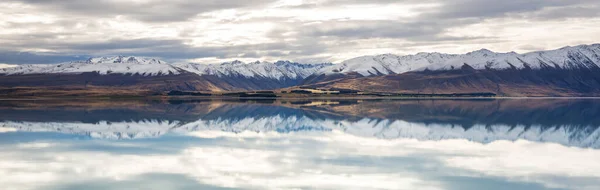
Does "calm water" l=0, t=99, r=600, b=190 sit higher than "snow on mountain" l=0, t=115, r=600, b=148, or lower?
higher

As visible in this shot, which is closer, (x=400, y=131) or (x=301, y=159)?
(x=301, y=159)

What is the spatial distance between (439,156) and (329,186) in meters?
11.2

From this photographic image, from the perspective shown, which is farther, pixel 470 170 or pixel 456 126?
pixel 456 126

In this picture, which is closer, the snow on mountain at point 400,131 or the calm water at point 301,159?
the calm water at point 301,159

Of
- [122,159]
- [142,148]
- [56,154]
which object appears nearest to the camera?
[122,159]

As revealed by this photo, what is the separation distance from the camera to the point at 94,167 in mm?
28109

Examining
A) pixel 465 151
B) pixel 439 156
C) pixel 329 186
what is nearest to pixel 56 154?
pixel 329 186

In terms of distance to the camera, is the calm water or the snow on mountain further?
the snow on mountain

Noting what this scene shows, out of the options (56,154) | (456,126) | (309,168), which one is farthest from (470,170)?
(456,126)

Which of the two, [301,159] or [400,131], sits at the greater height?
[301,159]

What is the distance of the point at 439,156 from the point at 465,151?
3.39 metres

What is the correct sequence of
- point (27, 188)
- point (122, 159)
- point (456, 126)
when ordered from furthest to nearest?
point (456, 126) < point (122, 159) < point (27, 188)

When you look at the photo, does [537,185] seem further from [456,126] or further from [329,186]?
[456,126]

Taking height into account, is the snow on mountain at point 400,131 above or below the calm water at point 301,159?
below
